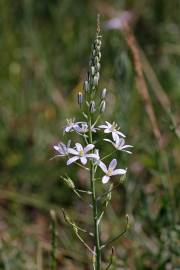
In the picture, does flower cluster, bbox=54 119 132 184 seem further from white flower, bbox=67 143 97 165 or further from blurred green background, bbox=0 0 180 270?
blurred green background, bbox=0 0 180 270

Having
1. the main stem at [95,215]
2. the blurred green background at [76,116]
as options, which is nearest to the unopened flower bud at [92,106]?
the main stem at [95,215]

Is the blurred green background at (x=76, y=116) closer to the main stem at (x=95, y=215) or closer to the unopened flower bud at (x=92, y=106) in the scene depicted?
the main stem at (x=95, y=215)

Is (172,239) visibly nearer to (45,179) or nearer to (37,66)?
(45,179)

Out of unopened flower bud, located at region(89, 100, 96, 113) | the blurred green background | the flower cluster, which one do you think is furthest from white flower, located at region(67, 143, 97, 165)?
the blurred green background

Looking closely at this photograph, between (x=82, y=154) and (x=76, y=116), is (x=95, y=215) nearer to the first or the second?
(x=82, y=154)

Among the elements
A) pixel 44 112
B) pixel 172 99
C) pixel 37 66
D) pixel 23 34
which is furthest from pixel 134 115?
pixel 23 34

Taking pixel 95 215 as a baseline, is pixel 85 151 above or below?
above

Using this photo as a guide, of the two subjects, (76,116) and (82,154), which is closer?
(82,154)

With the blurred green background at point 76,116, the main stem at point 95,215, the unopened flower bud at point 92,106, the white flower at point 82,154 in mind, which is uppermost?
the blurred green background at point 76,116

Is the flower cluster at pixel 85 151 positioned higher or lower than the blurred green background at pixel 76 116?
lower

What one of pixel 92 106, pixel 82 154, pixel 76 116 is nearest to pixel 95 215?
pixel 82 154
